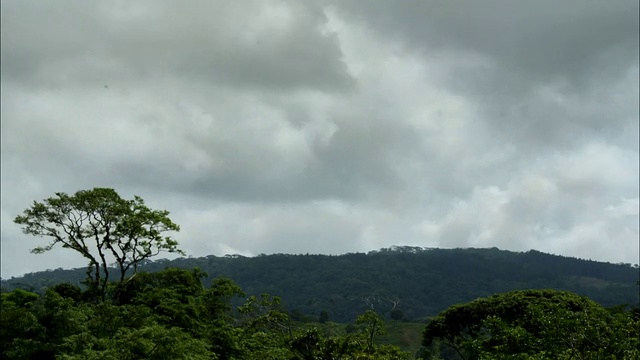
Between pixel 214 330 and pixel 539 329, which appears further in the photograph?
pixel 214 330

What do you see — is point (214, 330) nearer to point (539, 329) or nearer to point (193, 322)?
point (193, 322)

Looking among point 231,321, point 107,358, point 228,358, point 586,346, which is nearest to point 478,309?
point 231,321

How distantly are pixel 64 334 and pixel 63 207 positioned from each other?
1807 centimetres

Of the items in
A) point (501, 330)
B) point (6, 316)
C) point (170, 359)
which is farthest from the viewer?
point (6, 316)

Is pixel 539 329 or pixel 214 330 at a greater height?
pixel 539 329

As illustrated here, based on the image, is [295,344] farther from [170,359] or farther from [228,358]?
[170,359]

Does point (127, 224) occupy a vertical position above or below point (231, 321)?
above

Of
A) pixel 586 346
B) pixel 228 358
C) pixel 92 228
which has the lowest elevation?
pixel 228 358

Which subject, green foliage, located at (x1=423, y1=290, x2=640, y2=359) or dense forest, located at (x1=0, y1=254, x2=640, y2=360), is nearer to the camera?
green foliage, located at (x1=423, y1=290, x2=640, y2=359)

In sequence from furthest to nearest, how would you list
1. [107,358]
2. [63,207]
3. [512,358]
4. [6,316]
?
[63,207], [6,316], [512,358], [107,358]

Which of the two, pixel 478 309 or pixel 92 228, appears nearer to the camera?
pixel 92 228

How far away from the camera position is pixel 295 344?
3894 centimetres

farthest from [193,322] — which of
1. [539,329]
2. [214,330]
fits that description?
[539,329]

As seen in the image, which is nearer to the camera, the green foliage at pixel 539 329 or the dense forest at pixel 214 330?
the green foliage at pixel 539 329
